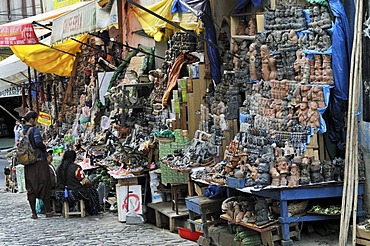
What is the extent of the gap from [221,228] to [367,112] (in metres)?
2.65

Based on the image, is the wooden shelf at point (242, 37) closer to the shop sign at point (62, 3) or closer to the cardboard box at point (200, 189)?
the cardboard box at point (200, 189)

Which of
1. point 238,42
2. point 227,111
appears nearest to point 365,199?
point 227,111

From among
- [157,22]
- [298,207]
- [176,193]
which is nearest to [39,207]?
[176,193]

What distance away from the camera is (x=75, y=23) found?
578 inches

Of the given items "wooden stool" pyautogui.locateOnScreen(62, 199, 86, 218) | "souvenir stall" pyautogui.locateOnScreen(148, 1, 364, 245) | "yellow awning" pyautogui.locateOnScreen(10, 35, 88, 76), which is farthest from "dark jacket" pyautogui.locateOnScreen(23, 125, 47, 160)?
"yellow awning" pyautogui.locateOnScreen(10, 35, 88, 76)

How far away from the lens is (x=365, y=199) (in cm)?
841

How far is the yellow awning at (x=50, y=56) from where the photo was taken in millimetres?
18609

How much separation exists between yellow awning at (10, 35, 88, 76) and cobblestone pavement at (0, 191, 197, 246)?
18.0ft

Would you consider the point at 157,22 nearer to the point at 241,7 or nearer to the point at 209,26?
the point at 209,26

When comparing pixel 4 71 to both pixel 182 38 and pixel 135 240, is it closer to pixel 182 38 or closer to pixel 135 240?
pixel 182 38

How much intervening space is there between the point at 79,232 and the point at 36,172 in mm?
1988

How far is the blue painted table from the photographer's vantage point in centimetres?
827

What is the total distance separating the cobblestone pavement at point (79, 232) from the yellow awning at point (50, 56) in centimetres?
549

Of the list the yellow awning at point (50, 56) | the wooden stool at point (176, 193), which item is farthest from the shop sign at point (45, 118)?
the wooden stool at point (176, 193)
